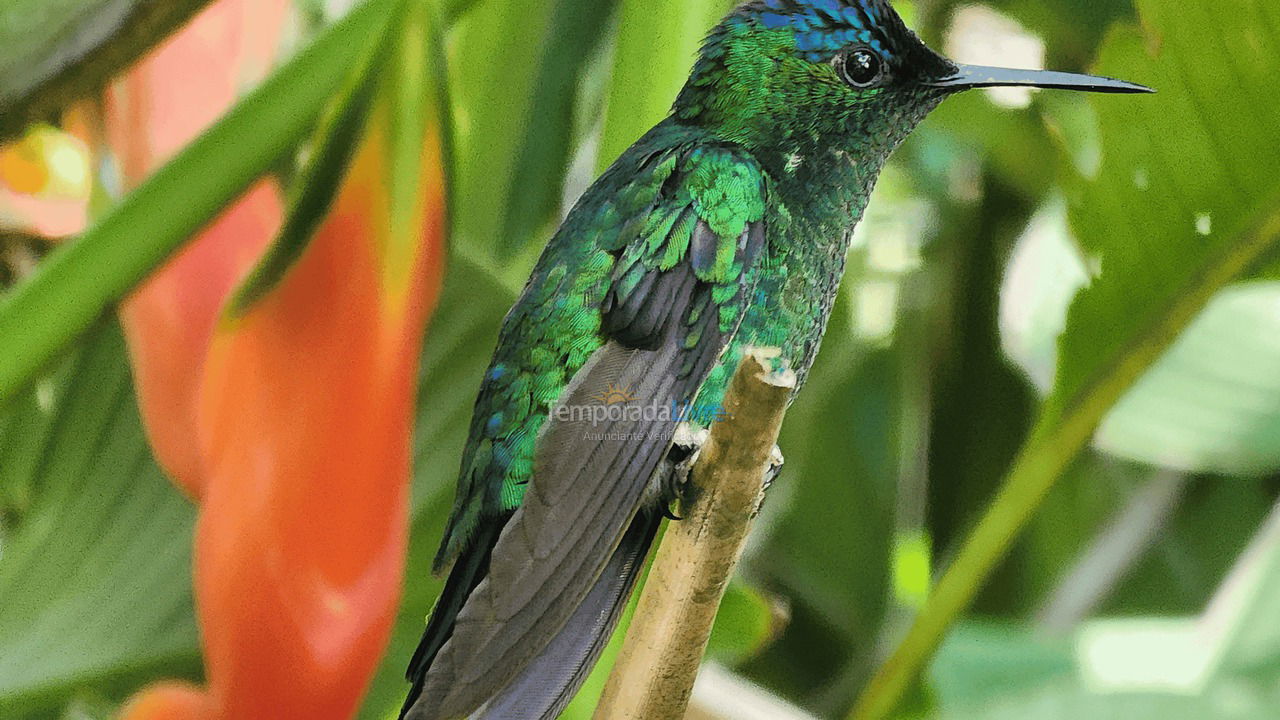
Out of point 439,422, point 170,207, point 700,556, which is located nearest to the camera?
point 700,556

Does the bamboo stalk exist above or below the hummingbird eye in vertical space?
below

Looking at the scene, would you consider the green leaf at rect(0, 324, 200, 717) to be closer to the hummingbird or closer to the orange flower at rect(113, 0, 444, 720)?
the orange flower at rect(113, 0, 444, 720)

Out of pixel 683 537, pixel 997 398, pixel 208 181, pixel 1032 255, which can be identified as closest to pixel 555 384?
pixel 683 537

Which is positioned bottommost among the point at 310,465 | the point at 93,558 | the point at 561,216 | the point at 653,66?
the point at 93,558

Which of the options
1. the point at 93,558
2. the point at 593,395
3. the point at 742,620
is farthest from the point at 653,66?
the point at 93,558

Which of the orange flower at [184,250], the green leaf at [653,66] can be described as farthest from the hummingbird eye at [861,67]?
the orange flower at [184,250]

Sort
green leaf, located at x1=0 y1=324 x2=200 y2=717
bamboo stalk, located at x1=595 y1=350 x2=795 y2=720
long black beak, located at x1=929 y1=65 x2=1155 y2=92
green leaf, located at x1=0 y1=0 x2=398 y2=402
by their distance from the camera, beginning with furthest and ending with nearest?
green leaf, located at x1=0 y1=324 x2=200 y2=717 → green leaf, located at x1=0 y1=0 x2=398 y2=402 → long black beak, located at x1=929 y1=65 x2=1155 y2=92 → bamboo stalk, located at x1=595 y1=350 x2=795 y2=720

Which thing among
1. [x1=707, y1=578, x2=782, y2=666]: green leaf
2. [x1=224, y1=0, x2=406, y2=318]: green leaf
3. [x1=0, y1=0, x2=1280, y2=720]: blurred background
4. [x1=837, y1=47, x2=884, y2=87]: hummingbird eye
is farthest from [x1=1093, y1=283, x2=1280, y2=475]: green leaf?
[x1=224, y1=0, x2=406, y2=318]: green leaf

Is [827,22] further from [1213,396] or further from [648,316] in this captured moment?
[1213,396]
